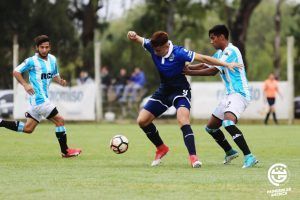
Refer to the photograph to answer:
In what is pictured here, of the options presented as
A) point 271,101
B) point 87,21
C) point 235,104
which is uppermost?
point 87,21

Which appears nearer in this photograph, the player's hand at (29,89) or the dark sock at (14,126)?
the player's hand at (29,89)

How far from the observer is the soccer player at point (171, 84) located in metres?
12.9

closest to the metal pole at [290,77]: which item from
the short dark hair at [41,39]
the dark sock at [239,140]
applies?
the short dark hair at [41,39]

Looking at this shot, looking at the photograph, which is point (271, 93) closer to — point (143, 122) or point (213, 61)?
point (143, 122)

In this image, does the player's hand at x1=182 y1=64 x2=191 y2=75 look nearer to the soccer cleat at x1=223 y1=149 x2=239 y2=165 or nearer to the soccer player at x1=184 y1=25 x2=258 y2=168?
the soccer player at x1=184 y1=25 x2=258 y2=168

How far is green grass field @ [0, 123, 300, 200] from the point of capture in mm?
A: 9734

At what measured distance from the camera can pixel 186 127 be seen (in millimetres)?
13047

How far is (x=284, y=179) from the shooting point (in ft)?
36.7

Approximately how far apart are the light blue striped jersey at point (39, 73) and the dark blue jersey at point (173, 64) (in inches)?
98.5

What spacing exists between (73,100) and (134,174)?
20.8 metres

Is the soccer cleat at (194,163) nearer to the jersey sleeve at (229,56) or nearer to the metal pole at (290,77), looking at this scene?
the jersey sleeve at (229,56)

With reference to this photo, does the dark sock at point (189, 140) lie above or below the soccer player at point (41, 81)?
below

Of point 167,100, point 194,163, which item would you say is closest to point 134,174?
point 194,163

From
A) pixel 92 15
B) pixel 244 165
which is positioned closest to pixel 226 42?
pixel 244 165
